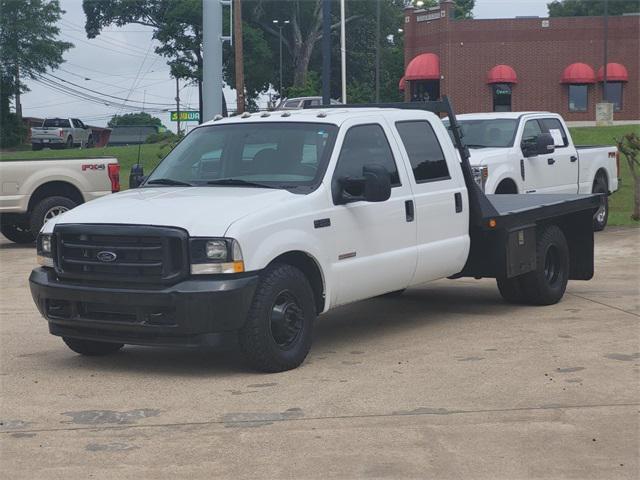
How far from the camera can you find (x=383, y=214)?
8.65m

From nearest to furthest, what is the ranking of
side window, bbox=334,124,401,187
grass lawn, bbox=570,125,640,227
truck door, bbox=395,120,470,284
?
side window, bbox=334,124,401,187
truck door, bbox=395,120,470,284
grass lawn, bbox=570,125,640,227

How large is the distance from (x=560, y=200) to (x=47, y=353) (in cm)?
517

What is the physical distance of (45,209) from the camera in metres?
17.1

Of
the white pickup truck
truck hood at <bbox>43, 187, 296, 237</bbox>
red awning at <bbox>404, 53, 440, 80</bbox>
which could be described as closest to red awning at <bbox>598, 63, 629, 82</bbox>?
red awning at <bbox>404, 53, 440, 80</bbox>

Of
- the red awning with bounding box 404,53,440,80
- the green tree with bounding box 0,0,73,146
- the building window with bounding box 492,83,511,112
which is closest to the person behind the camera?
Answer: the red awning with bounding box 404,53,440,80

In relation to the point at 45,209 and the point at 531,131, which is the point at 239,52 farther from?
the point at 531,131

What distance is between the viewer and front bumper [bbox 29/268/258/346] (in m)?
7.22

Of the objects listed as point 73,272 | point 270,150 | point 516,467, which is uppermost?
point 270,150

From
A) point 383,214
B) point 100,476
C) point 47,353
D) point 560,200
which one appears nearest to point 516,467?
point 100,476

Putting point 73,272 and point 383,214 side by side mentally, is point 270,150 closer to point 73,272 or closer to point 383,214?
point 383,214

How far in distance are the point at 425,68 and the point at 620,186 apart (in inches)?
1361

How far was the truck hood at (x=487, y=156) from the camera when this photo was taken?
15000mm

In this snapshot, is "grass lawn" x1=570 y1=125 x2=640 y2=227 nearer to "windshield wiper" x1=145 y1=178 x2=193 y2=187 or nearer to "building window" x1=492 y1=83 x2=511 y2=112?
"windshield wiper" x1=145 y1=178 x2=193 y2=187

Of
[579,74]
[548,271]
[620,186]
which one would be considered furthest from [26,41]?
[548,271]
